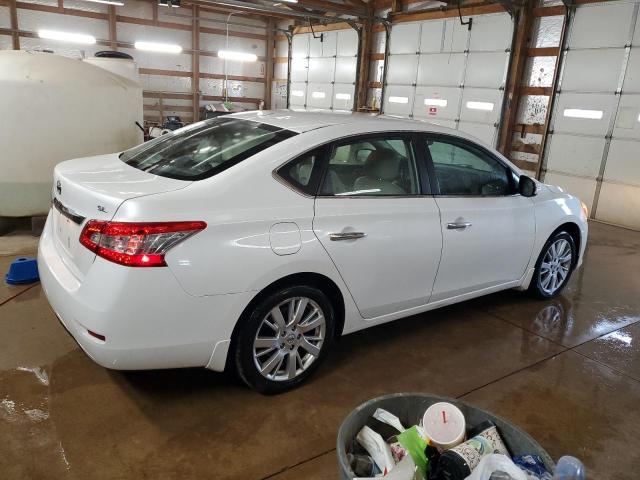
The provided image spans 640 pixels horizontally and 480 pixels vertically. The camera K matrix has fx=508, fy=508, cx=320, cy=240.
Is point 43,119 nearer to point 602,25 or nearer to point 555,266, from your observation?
point 555,266

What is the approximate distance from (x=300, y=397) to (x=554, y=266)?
2.71m

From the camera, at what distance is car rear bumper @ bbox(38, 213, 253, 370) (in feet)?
7.19

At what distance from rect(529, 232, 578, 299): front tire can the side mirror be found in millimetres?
615

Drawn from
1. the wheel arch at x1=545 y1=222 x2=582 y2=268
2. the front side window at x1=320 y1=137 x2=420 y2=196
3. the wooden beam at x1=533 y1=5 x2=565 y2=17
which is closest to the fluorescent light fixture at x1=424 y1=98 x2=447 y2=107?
the wooden beam at x1=533 y1=5 x2=565 y2=17

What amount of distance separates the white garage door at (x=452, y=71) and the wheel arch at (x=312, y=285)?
8.25 metres

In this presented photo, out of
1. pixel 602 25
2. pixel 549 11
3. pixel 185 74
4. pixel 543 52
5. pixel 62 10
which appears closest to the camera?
pixel 602 25

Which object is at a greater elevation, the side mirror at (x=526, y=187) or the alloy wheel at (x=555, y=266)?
the side mirror at (x=526, y=187)

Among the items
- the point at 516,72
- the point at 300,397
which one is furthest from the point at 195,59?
the point at 300,397

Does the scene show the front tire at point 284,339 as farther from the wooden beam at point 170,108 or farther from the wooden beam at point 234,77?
the wooden beam at point 234,77

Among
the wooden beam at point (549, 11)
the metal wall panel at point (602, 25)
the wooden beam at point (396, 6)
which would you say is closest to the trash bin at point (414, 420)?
the metal wall panel at point (602, 25)

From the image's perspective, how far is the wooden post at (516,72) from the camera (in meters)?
9.43

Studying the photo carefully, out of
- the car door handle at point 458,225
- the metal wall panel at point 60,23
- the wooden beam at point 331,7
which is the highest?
the wooden beam at point 331,7

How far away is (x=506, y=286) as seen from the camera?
3959mm

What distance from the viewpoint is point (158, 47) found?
15.3 metres
